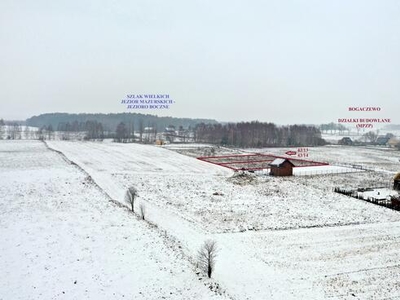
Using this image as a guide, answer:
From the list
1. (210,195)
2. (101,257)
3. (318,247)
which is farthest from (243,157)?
(101,257)

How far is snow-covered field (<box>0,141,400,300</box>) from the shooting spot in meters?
15.6

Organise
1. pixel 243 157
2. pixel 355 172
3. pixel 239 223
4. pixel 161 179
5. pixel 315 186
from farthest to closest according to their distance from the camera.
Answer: pixel 243 157 → pixel 355 172 → pixel 161 179 → pixel 315 186 → pixel 239 223

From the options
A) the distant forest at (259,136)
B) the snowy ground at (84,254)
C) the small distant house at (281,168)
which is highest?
the distant forest at (259,136)

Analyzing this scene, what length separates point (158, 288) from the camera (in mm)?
15062

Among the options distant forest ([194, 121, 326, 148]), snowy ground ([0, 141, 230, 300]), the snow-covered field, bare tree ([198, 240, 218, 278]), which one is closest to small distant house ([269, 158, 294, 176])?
the snow-covered field

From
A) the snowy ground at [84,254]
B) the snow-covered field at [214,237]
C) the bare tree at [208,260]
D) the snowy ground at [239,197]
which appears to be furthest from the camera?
the snowy ground at [239,197]

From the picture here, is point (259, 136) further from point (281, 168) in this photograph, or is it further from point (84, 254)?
point (84, 254)

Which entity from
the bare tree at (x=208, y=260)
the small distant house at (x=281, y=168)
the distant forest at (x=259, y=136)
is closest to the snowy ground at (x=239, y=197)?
the small distant house at (x=281, y=168)

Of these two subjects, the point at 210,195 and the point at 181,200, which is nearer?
the point at 181,200

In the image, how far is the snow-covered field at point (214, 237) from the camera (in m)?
15.6

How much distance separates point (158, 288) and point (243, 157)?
181 feet

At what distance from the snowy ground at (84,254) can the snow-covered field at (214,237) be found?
0.24 ft

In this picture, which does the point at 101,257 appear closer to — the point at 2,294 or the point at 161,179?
the point at 2,294

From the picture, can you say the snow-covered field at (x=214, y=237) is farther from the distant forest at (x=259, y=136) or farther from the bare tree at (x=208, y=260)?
the distant forest at (x=259, y=136)
